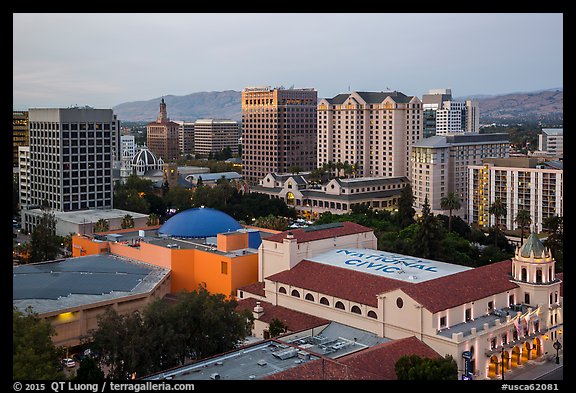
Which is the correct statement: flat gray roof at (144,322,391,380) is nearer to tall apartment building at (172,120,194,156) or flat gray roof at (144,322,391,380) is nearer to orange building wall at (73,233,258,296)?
orange building wall at (73,233,258,296)

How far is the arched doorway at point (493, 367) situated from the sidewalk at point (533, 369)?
1.62 feet

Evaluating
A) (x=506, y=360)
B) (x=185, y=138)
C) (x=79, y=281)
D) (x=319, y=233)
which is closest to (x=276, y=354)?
(x=506, y=360)

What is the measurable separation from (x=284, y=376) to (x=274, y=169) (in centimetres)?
8849

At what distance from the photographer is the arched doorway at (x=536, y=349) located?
114ft

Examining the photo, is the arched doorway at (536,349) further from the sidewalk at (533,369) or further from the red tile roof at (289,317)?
the red tile roof at (289,317)

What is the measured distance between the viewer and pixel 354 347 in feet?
106

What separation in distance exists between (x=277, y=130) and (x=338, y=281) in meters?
77.3

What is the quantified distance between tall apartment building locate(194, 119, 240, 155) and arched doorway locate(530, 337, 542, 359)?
156419 mm

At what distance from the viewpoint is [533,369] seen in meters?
33.5

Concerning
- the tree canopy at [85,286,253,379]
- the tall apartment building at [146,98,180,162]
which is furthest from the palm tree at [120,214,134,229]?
the tall apartment building at [146,98,180,162]

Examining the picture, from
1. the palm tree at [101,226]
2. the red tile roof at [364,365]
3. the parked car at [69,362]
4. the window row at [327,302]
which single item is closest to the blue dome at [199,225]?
the palm tree at [101,226]
